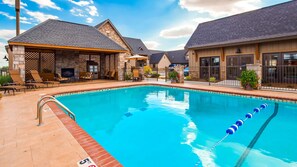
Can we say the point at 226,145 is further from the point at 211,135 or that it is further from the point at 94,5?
the point at 94,5

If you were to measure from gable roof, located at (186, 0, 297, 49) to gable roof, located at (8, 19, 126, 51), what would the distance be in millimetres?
8961

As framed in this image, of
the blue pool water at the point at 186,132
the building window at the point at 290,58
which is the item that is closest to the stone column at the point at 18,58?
the blue pool water at the point at 186,132

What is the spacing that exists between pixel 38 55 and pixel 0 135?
562 inches

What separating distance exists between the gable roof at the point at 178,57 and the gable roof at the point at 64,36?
28333 mm

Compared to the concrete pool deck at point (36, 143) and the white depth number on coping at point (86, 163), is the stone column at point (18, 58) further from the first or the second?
the white depth number on coping at point (86, 163)

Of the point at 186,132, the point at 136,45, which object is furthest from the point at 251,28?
the point at 136,45

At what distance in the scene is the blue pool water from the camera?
3586 mm

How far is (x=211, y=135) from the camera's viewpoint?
4762 mm

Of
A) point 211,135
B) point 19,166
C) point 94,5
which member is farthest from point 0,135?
point 94,5

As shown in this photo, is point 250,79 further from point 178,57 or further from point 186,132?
point 178,57

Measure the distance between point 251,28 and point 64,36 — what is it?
15.6 metres

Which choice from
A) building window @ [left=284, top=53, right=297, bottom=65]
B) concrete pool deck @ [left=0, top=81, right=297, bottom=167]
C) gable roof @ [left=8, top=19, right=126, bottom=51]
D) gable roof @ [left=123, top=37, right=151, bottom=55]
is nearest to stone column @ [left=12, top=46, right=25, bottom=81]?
gable roof @ [left=8, top=19, right=126, bottom=51]

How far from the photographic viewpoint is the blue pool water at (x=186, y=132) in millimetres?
3586

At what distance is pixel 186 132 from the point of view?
5.02 metres
